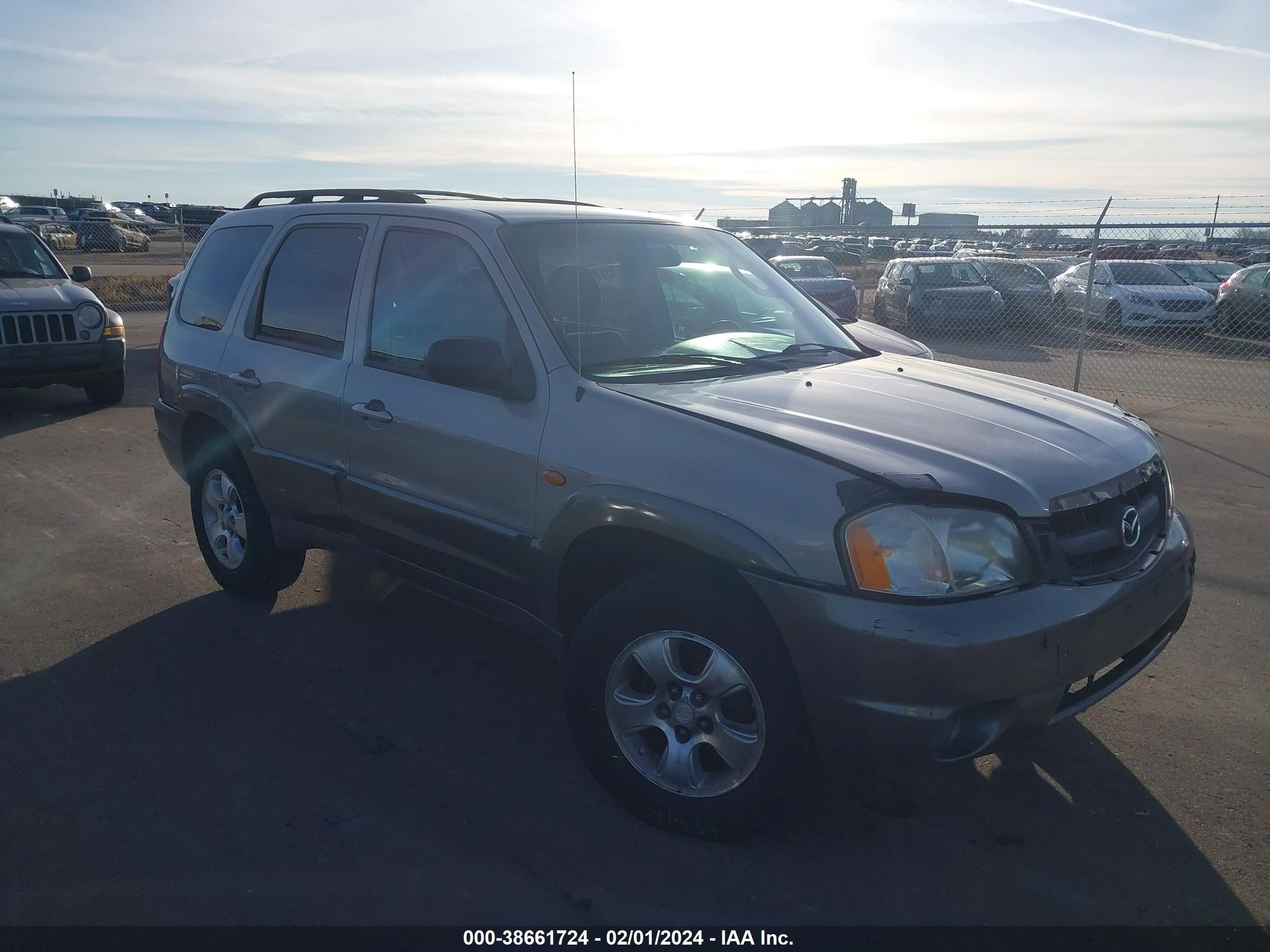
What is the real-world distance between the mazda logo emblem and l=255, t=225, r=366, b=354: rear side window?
3.00m

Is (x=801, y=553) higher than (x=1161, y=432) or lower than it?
higher

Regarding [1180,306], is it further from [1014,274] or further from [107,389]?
[107,389]

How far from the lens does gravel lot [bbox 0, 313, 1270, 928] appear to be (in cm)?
291

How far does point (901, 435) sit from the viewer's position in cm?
312

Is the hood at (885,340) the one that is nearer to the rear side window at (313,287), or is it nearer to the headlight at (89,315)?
the rear side window at (313,287)

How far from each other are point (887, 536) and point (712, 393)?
2.94 ft

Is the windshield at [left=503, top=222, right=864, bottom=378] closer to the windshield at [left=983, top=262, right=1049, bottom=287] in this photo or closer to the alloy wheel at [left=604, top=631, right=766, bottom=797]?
the alloy wheel at [left=604, top=631, right=766, bottom=797]

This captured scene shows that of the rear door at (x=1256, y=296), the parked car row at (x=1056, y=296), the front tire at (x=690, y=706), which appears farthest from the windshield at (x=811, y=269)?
the front tire at (x=690, y=706)

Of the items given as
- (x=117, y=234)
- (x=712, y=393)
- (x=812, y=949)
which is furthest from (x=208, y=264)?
(x=117, y=234)

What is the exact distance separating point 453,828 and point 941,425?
6.57 feet

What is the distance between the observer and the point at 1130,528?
126 inches

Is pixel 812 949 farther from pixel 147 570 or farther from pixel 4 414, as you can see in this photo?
pixel 4 414

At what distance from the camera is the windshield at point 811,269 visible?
16.7 meters

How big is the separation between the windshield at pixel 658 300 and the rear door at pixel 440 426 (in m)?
0.18
